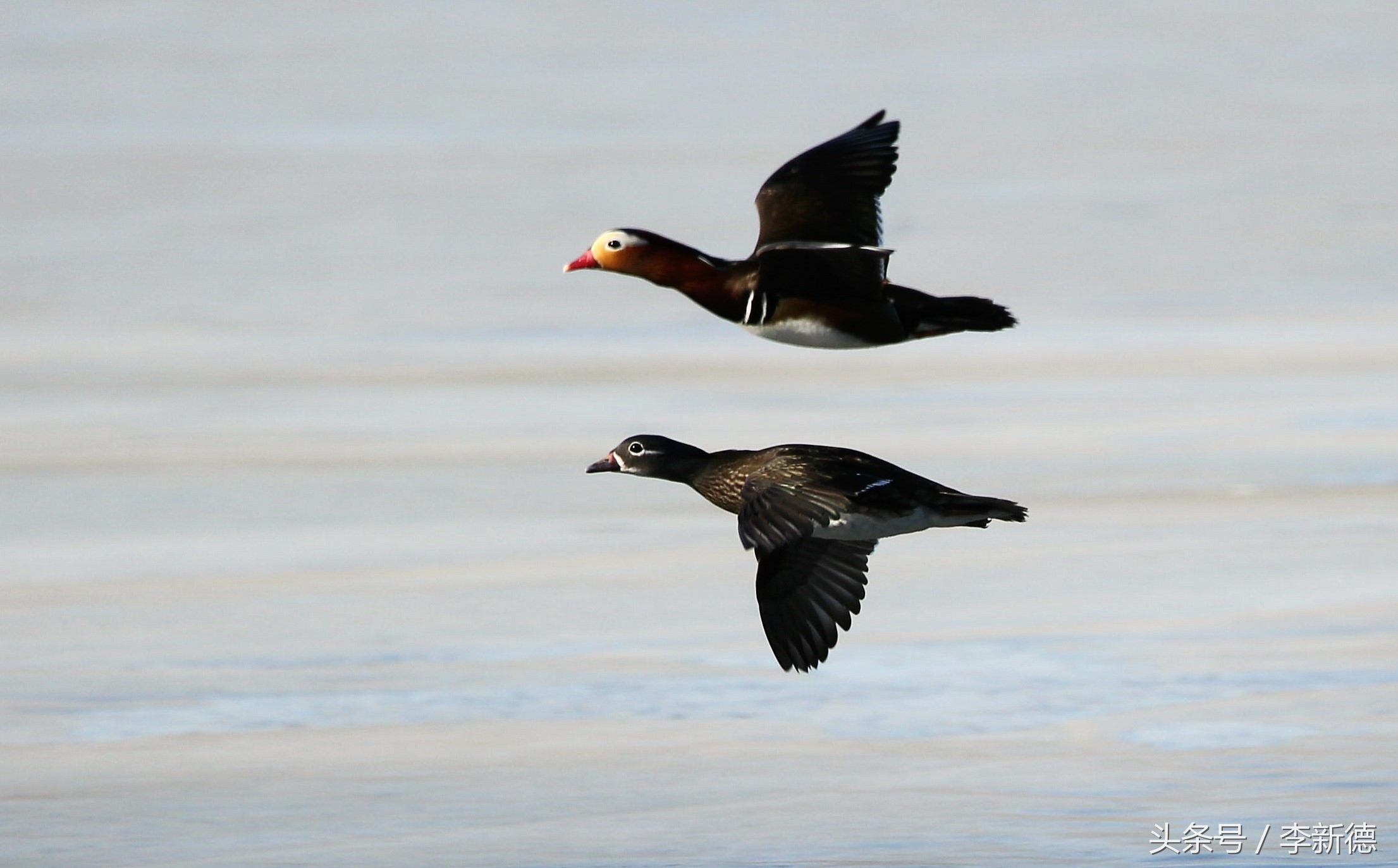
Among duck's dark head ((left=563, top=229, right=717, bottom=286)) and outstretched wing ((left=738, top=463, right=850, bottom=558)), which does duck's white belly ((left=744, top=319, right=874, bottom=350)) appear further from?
outstretched wing ((left=738, top=463, right=850, bottom=558))

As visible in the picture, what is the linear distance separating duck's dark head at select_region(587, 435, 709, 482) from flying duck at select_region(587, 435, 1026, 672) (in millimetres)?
328

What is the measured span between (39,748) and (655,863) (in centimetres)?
404

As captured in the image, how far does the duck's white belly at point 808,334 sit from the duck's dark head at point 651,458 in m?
2.54

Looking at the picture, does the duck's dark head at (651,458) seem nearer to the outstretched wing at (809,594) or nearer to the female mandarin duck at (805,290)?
the outstretched wing at (809,594)

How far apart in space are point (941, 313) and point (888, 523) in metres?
1.35

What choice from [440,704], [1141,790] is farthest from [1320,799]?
[440,704]

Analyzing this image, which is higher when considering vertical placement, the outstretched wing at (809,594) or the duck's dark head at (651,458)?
the duck's dark head at (651,458)

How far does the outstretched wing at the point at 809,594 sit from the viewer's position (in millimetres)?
14453

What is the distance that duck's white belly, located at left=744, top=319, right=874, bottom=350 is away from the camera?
13.1 metres

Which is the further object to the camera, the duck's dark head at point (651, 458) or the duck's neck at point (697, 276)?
the duck's dark head at point (651, 458)

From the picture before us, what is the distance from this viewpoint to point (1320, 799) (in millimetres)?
16984

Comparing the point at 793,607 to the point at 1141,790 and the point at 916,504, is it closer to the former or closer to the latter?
the point at 916,504

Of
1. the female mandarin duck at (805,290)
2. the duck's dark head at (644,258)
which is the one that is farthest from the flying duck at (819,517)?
the duck's dark head at (644,258)

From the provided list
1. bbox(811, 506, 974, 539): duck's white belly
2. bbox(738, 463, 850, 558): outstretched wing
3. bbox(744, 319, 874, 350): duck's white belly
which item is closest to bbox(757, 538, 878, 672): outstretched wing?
bbox(811, 506, 974, 539): duck's white belly
